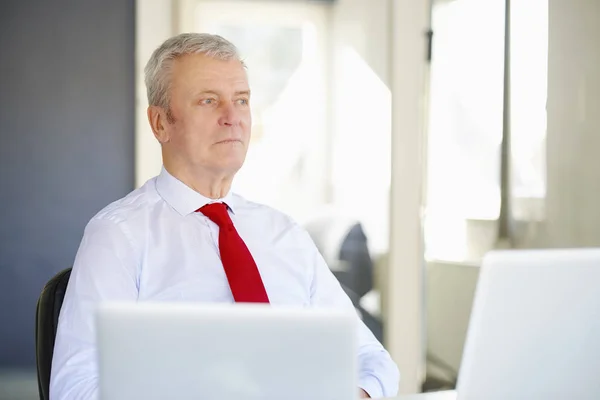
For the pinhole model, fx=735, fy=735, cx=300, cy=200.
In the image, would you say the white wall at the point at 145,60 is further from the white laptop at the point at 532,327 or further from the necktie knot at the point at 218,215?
the white laptop at the point at 532,327

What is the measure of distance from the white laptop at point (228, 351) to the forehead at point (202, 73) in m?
1.23

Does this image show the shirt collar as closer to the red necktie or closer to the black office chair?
the red necktie

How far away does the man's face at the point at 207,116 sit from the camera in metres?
1.94

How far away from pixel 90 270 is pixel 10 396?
221cm

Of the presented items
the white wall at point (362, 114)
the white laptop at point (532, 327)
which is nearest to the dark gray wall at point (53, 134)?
the white wall at point (362, 114)

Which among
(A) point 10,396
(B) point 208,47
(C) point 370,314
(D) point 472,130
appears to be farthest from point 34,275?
(D) point 472,130

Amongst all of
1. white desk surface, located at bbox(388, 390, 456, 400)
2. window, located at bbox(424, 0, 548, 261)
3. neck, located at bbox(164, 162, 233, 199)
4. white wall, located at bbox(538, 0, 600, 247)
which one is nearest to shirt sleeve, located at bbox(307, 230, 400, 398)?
white desk surface, located at bbox(388, 390, 456, 400)

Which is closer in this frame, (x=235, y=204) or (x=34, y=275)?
(x=235, y=204)

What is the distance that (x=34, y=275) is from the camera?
11.7 feet

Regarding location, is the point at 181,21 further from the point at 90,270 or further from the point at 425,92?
the point at 90,270

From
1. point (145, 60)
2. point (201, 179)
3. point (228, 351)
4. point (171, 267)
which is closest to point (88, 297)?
point (171, 267)

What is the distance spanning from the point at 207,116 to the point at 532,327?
3.76 feet

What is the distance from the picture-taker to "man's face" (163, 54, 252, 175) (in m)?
1.94

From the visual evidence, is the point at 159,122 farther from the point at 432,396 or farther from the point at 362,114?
the point at 362,114
